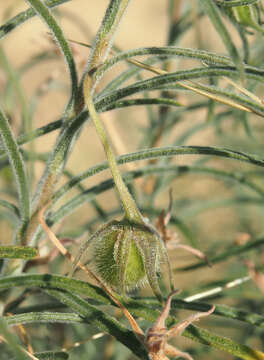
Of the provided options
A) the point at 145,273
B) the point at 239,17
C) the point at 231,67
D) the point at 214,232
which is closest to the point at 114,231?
the point at 145,273

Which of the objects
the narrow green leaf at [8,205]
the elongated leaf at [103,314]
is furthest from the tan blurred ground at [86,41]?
the elongated leaf at [103,314]

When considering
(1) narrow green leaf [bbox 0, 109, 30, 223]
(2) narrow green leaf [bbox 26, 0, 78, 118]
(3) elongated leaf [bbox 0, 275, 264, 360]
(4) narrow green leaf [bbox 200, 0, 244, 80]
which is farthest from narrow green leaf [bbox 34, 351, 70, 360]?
(4) narrow green leaf [bbox 200, 0, 244, 80]

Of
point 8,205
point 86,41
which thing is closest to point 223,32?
point 8,205

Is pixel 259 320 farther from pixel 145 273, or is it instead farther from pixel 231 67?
pixel 231 67

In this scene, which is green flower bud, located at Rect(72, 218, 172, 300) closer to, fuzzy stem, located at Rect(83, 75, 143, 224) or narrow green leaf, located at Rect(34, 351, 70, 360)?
fuzzy stem, located at Rect(83, 75, 143, 224)

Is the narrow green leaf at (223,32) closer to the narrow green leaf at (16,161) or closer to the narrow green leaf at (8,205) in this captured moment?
the narrow green leaf at (16,161)
